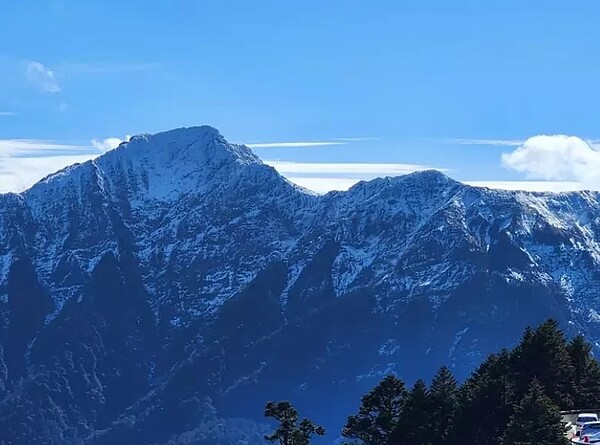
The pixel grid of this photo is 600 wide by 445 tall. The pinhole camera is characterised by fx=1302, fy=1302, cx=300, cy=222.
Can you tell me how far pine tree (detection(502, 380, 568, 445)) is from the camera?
97562 millimetres

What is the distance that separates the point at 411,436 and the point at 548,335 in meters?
17.4

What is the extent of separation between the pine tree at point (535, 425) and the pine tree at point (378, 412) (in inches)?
1617

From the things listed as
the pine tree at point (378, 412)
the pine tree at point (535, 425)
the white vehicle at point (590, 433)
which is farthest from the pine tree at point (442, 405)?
the white vehicle at point (590, 433)

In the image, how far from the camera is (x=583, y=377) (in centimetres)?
14400

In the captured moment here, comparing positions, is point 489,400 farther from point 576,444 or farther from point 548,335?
point 576,444

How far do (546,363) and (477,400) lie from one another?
11982mm

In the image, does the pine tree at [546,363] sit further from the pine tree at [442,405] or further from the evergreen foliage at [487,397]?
the pine tree at [442,405]

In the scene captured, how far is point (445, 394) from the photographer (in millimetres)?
140375

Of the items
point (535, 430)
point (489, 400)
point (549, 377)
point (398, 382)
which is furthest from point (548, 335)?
point (535, 430)

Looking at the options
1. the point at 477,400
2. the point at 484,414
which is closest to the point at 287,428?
the point at 477,400

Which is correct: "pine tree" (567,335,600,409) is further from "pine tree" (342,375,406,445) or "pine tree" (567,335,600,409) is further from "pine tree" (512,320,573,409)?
"pine tree" (342,375,406,445)

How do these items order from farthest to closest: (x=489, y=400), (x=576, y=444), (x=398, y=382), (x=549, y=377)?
(x=398, y=382)
(x=549, y=377)
(x=489, y=400)
(x=576, y=444)

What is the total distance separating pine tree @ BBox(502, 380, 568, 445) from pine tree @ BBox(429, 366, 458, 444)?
25.6m

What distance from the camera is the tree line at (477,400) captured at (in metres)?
125
